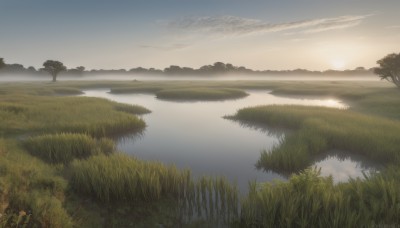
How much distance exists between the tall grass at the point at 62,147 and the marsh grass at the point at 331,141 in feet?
29.1

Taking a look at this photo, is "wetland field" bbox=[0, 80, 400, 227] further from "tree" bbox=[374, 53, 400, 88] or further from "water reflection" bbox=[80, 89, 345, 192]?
"tree" bbox=[374, 53, 400, 88]

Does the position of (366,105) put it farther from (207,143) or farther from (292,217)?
(292,217)

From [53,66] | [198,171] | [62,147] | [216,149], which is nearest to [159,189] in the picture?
[198,171]

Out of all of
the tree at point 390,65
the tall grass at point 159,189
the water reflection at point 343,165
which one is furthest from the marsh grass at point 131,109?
the tree at point 390,65

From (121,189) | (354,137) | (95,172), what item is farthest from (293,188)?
(354,137)

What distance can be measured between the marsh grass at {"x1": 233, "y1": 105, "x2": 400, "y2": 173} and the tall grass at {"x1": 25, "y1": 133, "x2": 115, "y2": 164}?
29.1ft

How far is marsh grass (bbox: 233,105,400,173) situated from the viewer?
1323 centimetres

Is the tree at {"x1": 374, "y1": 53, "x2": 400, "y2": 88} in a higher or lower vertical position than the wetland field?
higher

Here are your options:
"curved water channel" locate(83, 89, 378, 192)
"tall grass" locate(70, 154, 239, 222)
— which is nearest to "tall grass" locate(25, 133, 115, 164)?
"curved water channel" locate(83, 89, 378, 192)

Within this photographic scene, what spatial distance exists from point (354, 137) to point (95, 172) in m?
14.6

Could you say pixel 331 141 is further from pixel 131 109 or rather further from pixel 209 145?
pixel 131 109

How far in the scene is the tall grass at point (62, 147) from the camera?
13.2m

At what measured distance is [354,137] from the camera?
1628 cm

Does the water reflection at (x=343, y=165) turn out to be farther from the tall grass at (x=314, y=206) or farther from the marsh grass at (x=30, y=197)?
the marsh grass at (x=30, y=197)
